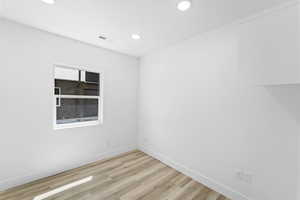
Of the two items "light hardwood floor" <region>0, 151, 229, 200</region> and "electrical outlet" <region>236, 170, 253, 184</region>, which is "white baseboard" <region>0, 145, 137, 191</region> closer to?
"light hardwood floor" <region>0, 151, 229, 200</region>

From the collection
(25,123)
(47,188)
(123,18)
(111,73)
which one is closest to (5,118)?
Result: (25,123)

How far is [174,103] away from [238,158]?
1.34 meters

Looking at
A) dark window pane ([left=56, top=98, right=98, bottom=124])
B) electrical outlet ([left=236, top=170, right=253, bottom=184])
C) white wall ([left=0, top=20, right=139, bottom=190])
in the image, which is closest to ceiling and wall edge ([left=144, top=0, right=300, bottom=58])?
electrical outlet ([left=236, top=170, right=253, bottom=184])

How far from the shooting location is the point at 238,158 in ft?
5.74

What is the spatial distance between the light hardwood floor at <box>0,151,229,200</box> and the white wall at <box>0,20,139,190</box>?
0.23 metres

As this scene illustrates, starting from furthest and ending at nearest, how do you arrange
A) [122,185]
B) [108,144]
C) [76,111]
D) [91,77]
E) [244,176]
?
[108,144] → [91,77] → [76,111] → [122,185] → [244,176]

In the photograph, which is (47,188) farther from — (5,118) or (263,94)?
(263,94)

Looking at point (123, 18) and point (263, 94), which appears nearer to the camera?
point (263, 94)

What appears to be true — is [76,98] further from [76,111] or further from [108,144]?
[108,144]

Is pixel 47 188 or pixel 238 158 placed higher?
pixel 238 158

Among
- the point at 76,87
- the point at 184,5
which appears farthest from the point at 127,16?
the point at 76,87

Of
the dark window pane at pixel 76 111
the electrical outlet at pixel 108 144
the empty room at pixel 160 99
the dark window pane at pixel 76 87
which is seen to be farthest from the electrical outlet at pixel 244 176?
the dark window pane at pixel 76 87

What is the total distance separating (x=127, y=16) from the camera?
177 cm

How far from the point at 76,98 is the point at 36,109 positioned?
2.23 feet
